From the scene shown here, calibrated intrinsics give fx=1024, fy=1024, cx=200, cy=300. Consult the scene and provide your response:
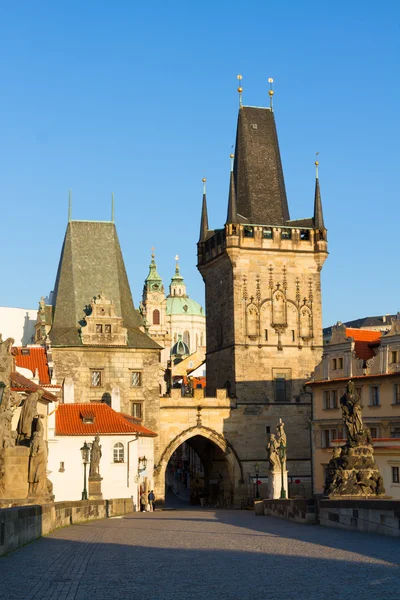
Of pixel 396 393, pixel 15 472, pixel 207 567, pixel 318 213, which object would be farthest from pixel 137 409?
pixel 207 567

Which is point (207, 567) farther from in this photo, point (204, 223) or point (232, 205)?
point (204, 223)

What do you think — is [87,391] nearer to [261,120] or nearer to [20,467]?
[261,120]

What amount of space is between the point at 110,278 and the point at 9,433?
149 ft

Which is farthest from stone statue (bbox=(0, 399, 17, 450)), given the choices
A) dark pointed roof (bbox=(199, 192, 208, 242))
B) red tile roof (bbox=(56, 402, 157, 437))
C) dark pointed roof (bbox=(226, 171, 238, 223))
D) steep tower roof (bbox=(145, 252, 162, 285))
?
steep tower roof (bbox=(145, 252, 162, 285))

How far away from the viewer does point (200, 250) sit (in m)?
76.1

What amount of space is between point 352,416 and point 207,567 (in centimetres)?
1255

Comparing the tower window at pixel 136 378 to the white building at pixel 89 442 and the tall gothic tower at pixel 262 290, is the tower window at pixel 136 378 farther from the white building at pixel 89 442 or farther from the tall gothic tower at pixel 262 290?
the white building at pixel 89 442

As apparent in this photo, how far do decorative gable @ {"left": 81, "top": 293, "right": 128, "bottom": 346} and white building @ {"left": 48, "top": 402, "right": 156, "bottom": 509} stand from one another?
1071cm

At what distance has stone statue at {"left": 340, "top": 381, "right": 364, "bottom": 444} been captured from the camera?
25094 millimetres

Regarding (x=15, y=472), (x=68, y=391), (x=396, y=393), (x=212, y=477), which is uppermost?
(x=68, y=391)

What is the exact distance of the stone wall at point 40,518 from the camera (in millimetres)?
15953

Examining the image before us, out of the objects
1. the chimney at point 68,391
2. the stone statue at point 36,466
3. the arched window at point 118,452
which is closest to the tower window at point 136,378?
the chimney at point 68,391

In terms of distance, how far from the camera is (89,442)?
173 feet

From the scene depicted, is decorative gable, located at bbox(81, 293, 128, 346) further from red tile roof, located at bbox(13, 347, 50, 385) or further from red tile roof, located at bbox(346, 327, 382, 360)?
red tile roof, located at bbox(346, 327, 382, 360)
